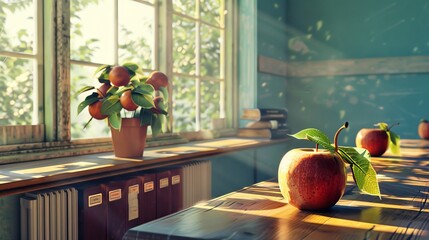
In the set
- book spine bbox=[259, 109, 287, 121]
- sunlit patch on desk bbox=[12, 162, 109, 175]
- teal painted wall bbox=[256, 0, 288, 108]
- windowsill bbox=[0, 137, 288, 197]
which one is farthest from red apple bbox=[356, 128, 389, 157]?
teal painted wall bbox=[256, 0, 288, 108]

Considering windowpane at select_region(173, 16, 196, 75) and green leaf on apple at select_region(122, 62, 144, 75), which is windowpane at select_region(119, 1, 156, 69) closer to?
windowpane at select_region(173, 16, 196, 75)

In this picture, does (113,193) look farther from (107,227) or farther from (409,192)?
(409,192)

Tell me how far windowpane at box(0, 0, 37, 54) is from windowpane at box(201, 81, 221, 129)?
1.66 m

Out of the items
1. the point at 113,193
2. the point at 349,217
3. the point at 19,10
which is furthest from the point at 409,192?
the point at 19,10

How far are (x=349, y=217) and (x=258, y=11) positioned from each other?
355 centimetres

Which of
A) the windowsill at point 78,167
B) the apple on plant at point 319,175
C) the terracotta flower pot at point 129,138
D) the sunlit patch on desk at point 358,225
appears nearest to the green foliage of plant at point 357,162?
the apple on plant at point 319,175

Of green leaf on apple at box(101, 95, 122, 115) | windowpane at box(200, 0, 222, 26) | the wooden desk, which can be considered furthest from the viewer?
windowpane at box(200, 0, 222, 26)

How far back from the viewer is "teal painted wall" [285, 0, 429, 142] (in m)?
4.52

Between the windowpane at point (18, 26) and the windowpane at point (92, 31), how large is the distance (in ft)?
0.81

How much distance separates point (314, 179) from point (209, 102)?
294 centimetres

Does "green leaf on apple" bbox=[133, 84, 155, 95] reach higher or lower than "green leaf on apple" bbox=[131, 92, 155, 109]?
higher

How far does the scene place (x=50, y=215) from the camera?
195 centimetres

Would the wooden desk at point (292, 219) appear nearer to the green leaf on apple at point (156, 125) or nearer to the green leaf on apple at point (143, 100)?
the green leaf on apple at point (143, 100)

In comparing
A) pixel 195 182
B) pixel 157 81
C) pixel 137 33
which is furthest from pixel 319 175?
pixel 137 33
